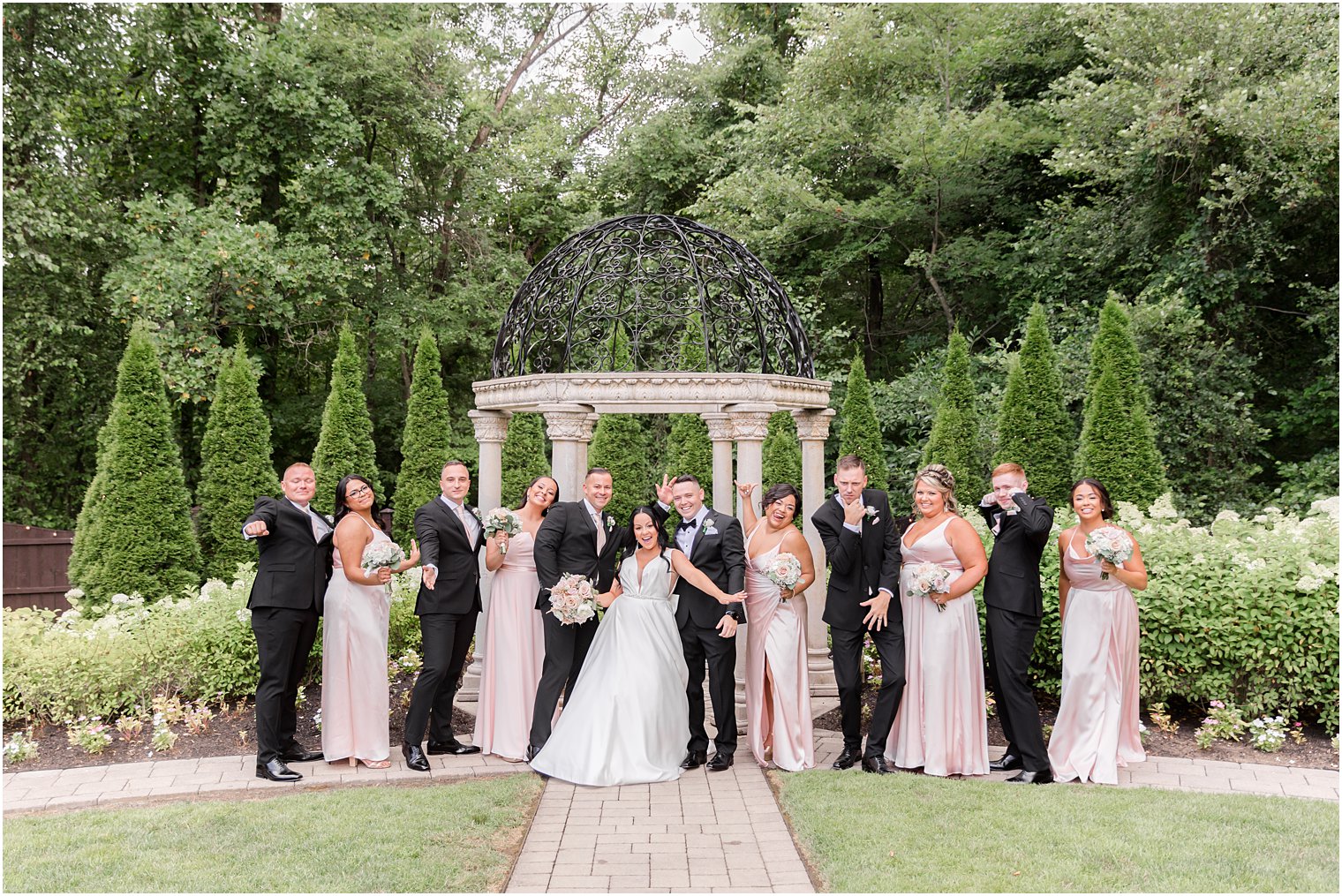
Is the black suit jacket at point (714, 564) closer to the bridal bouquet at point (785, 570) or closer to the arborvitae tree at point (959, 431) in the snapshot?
the bridal bouquet at point (785, 570)

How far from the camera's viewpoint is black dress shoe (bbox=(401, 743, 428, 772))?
606 cm

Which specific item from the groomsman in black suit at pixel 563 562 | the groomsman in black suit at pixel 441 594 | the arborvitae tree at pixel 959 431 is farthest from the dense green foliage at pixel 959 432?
the groomsman in black suit at pixel 441 594

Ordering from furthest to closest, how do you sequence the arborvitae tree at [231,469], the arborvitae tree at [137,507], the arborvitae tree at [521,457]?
the arborvitae tree at [521,457]
the arborvitae tree at [231,469]
the arborvitae tree at [137,507]

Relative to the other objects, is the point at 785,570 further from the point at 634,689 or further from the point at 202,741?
the point at 202,741

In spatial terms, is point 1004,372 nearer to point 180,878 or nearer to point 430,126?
point 430,126

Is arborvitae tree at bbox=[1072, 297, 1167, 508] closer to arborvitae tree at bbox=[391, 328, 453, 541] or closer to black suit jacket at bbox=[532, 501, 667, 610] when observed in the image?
black suit jacket at bbox=[532, 501, 667, 610]

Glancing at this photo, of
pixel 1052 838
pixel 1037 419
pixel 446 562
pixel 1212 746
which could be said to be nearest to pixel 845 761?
pixel 1052 838

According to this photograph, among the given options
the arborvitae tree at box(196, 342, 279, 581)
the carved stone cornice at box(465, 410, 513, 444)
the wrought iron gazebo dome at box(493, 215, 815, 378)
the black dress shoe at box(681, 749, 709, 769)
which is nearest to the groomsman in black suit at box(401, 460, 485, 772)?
the carved stone cornice at box(465, 410, 513, 444)

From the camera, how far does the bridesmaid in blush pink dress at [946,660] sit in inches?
227

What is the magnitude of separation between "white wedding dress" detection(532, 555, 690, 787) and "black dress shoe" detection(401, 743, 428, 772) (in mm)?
816

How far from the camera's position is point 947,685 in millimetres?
5770

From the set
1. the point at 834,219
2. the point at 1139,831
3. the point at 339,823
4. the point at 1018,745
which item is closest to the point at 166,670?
the point at 339,823

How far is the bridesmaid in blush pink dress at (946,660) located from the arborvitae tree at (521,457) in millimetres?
10170

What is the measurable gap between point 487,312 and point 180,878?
13805 mm
